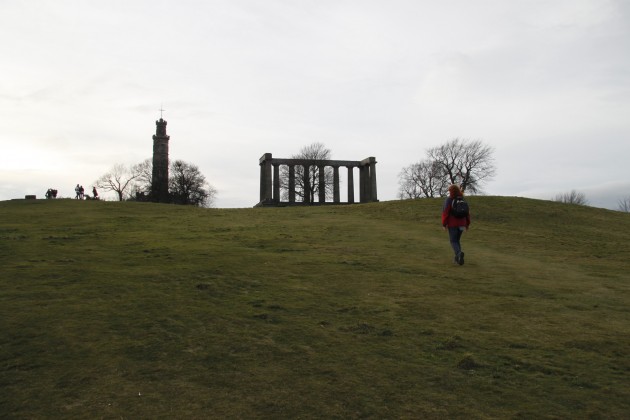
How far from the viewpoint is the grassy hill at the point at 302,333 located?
5.16 meters

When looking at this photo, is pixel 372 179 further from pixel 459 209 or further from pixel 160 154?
pixel 160 154

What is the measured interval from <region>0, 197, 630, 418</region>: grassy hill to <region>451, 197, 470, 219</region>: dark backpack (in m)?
1.32

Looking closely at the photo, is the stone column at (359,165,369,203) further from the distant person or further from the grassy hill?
the distant person

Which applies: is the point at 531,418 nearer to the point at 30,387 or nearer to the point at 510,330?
the point at 510,330

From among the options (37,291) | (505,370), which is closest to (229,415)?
(505,370)

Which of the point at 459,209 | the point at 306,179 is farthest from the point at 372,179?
the point at 459,209

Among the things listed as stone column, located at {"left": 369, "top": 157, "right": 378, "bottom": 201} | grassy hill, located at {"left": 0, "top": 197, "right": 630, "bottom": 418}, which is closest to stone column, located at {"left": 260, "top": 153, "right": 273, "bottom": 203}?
stone column, located at {"left": 369, "top": 157, "right": 378, "bottom": 201}

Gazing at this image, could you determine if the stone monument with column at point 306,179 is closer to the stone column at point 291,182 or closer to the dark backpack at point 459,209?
the stone column at point 291,182

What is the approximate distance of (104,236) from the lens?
656 inches

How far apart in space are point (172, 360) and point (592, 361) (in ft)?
16.6

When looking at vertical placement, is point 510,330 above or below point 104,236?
below

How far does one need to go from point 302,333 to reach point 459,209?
789 cm

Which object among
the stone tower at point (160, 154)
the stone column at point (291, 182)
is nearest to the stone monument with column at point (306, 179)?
the stone column at point (291, 182)

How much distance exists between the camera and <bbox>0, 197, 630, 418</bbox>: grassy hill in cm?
516
